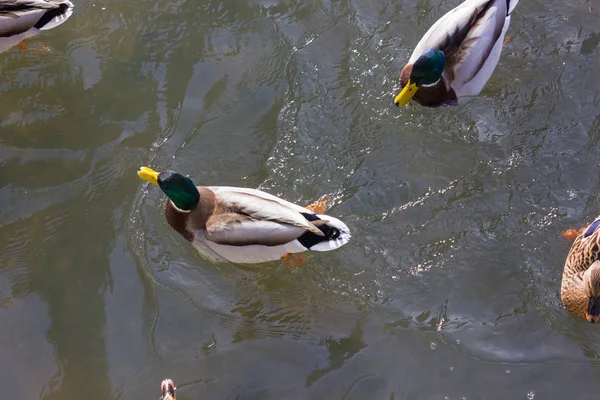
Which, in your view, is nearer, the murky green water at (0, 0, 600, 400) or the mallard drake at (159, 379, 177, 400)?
the mallard drake at (159, 379, 177, 400)

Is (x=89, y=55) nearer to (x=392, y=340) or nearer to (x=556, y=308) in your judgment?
(x=392, y=340)

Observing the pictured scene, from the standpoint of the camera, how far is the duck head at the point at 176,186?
4.27m

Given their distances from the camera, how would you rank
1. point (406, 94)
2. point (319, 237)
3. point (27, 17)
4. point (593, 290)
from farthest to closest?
point (27, 17) < point (406, 94) < point (319, 237) < point (593, 290)

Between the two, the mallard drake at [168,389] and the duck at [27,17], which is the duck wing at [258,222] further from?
the duck at [27,17]

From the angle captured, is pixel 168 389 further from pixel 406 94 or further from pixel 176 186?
pixel 406 94

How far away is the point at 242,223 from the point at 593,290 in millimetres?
2281

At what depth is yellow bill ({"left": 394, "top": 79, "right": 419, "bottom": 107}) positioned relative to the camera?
5.01m

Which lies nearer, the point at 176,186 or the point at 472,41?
the point at 176,186

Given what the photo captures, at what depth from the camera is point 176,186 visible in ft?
14.1

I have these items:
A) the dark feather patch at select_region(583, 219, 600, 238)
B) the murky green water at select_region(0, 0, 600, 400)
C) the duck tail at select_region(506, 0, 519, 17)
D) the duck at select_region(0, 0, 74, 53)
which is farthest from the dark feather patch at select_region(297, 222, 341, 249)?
the duck at select_region(0, 0, 74, 53)

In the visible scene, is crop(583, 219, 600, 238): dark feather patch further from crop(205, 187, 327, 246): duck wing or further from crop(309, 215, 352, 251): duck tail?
crop(205, 187, 327, 246): duck wing

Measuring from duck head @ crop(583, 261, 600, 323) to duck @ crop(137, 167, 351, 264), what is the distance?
155 cm

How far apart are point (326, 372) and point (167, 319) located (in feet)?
3.90

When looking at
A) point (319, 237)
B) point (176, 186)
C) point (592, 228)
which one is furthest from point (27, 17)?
point (592, 228)
